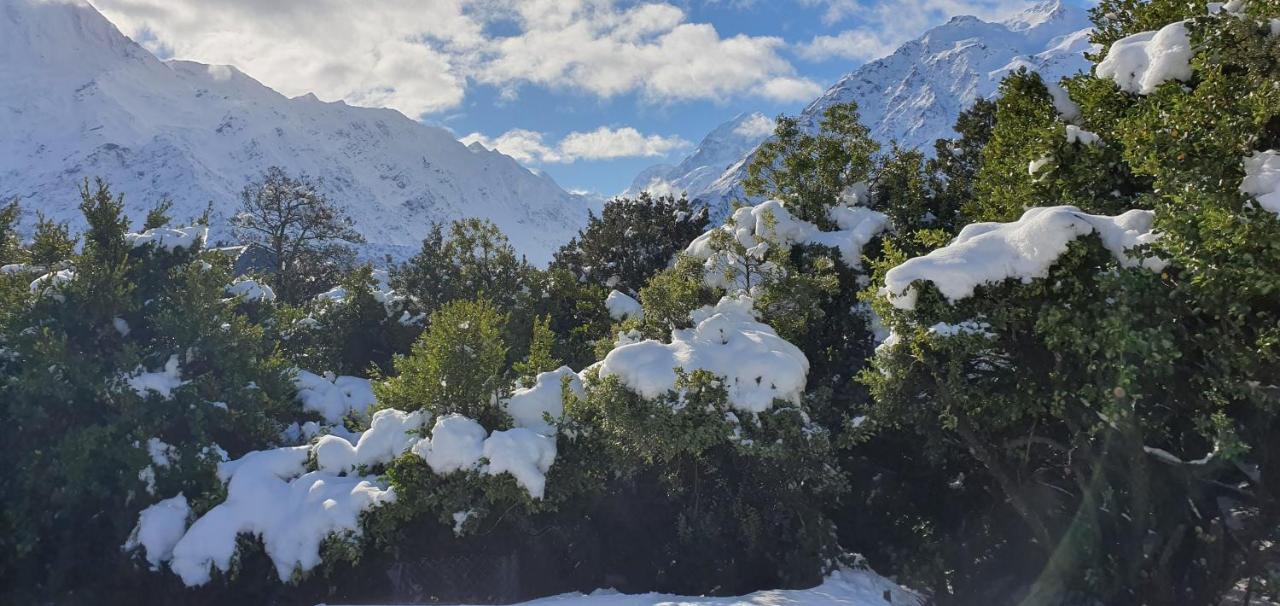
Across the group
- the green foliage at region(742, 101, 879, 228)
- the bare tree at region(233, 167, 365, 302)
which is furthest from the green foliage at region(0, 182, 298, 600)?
the bare tree at region(233, 167, 365, 302)

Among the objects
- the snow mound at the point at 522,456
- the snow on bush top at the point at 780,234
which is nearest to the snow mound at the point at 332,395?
the snow mound at the point at 522,456

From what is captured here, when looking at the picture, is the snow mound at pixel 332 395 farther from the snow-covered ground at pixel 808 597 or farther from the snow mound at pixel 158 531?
the snow-covered ground at pixel 808 597

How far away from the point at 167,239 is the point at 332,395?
4.84m

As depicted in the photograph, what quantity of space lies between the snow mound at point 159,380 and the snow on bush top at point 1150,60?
16.6 metres

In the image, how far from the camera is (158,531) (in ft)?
36.3

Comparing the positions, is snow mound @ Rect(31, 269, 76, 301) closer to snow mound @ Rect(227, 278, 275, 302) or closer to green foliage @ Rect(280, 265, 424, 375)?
snow mound @ Rect(227, 278, 275, 302)

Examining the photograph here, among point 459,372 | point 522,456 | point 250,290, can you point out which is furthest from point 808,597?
point 250,290

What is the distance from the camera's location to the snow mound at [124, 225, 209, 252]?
46.4ft

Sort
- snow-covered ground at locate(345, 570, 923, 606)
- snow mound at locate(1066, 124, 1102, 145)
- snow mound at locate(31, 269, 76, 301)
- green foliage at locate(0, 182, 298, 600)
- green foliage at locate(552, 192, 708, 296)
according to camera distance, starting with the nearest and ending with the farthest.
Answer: snow-covered ground at locate(345, 570, 923, 606)
snow mound at locate(1066, 124, 1102, 145)
green foliage at locate(0, 182, 298, 600)
snow mound at locate(31, 269, 76, 301)
green foliage at locate(552, 192, 708, 296)

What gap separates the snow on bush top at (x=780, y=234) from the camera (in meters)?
14.4

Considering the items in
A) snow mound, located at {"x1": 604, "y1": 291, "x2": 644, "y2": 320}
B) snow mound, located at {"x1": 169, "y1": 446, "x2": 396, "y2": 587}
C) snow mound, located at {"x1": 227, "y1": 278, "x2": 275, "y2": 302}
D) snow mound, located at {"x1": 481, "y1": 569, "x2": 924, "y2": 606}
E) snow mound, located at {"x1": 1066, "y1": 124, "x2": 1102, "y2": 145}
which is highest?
snow mound, located at {"x1": 227, "y1": 278, "x2": 275, "y2": 302}

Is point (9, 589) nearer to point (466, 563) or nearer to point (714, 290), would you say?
point (466, 563)

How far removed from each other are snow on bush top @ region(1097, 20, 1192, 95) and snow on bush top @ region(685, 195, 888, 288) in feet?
18.4

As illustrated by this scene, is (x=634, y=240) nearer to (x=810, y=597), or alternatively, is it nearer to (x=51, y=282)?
(x=51, y=282)
